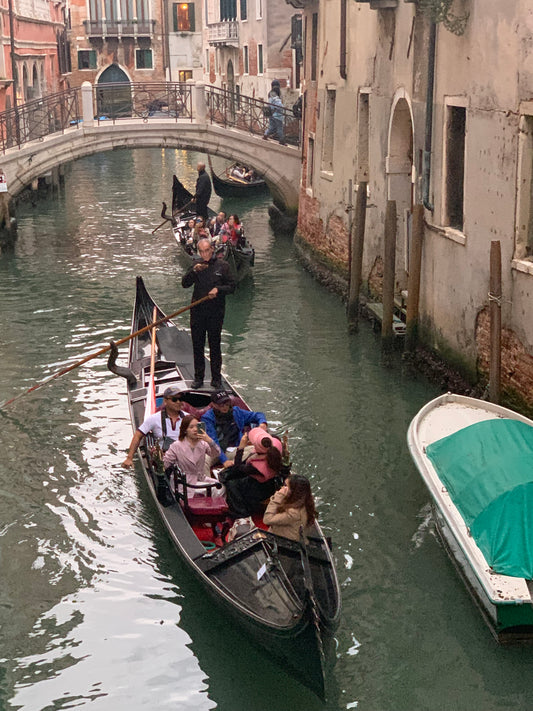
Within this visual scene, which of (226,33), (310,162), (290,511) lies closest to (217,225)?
(310,162)

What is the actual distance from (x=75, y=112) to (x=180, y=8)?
15.9 m

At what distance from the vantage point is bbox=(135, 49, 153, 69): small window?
91.1 ft

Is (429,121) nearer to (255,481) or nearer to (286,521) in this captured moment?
(255,481)

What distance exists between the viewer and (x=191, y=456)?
187 inches

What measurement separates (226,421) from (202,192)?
275 inches

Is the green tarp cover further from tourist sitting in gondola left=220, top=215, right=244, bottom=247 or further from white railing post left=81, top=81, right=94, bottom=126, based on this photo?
white railing post left=81, top=81, right=94, bottom=126

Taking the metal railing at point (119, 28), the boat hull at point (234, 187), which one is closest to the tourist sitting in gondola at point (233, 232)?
the boat hull at point (234, 187)

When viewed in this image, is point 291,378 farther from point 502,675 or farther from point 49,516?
point 502,675

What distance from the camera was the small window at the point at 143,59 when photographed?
27781 millimetres

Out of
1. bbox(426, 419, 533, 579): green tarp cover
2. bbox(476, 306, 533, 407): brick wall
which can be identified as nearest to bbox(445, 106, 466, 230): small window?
bbox(476, 306, 533, 407): brick wall

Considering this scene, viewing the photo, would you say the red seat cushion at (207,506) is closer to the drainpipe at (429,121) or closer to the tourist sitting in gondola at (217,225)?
the drainpipe at (429,121)

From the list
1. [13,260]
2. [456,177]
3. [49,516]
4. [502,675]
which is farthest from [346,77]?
[502,675]

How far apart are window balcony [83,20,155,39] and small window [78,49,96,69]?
40 cm

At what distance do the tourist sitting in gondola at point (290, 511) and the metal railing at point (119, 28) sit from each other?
968 inches
